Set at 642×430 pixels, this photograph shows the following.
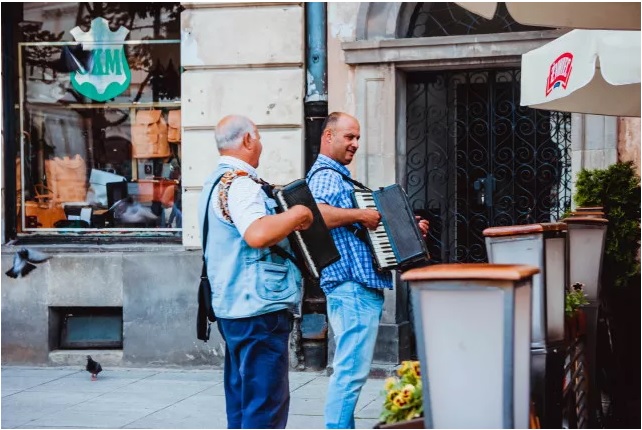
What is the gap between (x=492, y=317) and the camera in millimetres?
3012

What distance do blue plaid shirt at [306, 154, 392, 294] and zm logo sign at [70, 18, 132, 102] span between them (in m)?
4.43

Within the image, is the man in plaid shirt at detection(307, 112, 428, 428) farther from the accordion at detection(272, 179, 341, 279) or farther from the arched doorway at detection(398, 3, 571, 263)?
the arched doorway at detection(398, 3, 571, 263)

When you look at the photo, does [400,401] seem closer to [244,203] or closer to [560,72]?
[244,203]

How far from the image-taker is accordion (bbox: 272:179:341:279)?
4746mm

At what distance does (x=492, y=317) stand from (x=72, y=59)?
723 centimetres

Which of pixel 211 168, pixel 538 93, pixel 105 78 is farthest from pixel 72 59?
pixel 538 93

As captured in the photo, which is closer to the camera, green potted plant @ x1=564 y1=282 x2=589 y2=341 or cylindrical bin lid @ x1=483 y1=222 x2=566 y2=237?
cylindrical bin lid @ x1=483 y1=222 x2=566 y2=237

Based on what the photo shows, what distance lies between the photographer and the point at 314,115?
8461 mm

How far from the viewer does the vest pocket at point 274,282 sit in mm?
4637

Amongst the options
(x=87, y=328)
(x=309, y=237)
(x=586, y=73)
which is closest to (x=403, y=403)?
(x=309, y=237)

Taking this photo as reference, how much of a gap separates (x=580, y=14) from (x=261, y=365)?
2281 mm

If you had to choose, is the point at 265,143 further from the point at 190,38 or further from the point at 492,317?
the point at 492,317

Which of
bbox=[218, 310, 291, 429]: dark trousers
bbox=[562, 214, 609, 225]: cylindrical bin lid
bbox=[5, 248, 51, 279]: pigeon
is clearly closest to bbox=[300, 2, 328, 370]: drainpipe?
bbox=[5, 248, 51, 279]: pigeon

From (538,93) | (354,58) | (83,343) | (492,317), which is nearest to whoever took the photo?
(492,317)
